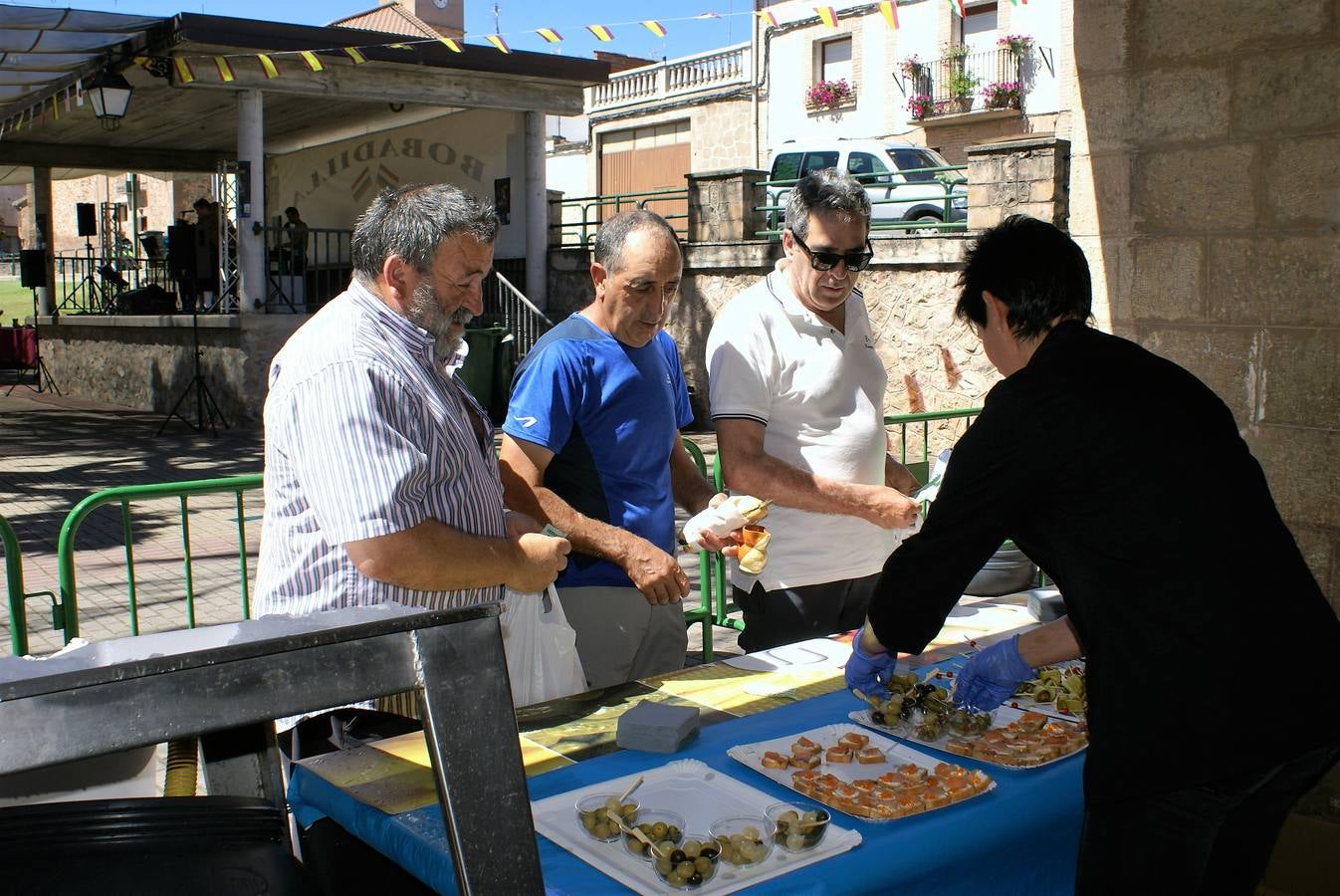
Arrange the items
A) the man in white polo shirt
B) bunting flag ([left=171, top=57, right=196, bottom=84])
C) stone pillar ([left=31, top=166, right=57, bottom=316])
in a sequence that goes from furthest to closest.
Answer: stone pillar ([left=31, top=166, right=57, bottom=316])
bunting flag ([left=171, top=57, right=196, bottom=84])
the man in white polo shirt

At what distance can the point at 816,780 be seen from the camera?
6.87 ft

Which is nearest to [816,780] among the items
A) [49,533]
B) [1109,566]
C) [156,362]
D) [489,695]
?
[1109,566]

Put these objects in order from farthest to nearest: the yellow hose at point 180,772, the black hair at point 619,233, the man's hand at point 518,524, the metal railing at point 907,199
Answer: the metal railing at point 907,199
the black hair at point 619,233
the man's hand at point 518,524
the yellow hose at point 180,772

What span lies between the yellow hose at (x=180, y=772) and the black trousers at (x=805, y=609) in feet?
6.82

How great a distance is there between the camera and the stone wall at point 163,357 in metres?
13.7

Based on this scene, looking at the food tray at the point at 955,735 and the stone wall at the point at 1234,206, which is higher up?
the stone wall at the point at 1234,206

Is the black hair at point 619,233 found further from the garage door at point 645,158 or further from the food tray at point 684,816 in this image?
the garage door at point 645,158

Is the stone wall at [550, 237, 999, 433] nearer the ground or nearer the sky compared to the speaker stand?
nearer the sky

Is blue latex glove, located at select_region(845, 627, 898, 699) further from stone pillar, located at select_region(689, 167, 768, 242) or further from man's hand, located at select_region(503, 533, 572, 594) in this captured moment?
stone pillar, located at select_region(689, 167, 768, 242)

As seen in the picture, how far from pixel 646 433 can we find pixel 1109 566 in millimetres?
1504

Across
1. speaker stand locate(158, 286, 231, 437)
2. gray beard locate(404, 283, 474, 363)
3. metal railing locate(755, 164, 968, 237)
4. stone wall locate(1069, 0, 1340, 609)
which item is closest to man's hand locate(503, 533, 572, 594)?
gray beard locate(404, 283, 474, 363)

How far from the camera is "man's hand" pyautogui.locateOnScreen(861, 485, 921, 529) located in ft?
10.6

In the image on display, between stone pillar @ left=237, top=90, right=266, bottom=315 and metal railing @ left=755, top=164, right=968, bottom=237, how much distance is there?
19.5ft

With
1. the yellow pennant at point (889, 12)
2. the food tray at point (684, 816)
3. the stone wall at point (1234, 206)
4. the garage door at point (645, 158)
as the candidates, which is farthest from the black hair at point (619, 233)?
the garage door at point (645, 158)
